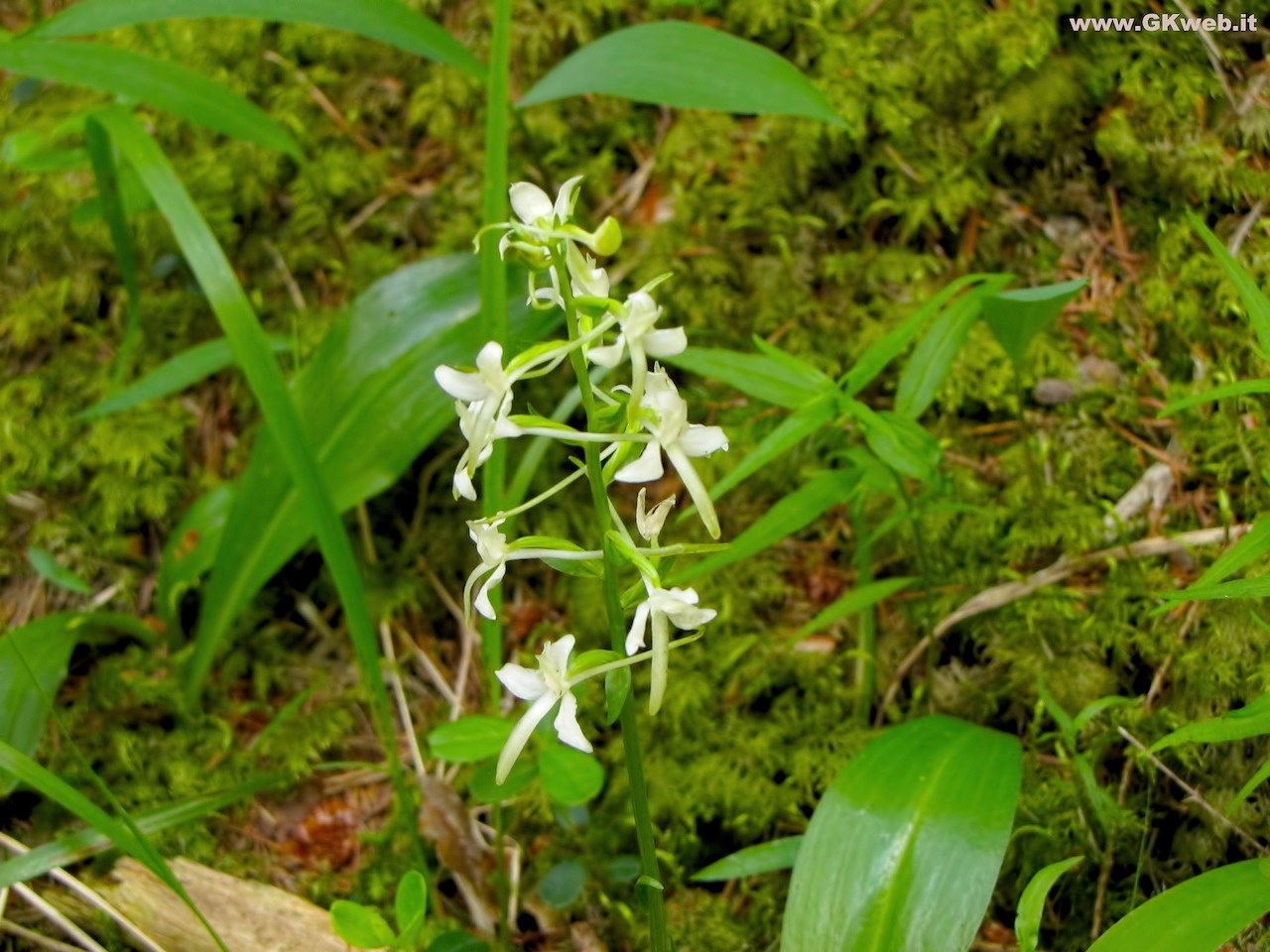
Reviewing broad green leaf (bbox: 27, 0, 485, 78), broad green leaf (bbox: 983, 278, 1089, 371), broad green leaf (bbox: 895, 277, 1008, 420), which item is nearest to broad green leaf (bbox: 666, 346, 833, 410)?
broad green leaf (bbox: 895, 277, 1008, 420)

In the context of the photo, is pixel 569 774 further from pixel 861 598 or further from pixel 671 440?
pixel 671 440

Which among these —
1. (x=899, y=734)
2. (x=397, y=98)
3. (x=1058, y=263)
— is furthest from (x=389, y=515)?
(x=1058, y=263)

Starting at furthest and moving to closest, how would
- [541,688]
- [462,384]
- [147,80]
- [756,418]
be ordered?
[756,418]
[147,80]
[541,688]
[462,384]

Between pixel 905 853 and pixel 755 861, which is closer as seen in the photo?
pixel 905 853

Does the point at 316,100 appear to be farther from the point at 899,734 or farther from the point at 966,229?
the point at 899,734

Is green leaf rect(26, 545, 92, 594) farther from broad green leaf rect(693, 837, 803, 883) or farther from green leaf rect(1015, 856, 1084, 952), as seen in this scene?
green leaf rect(1015, 856, 1084, 952)

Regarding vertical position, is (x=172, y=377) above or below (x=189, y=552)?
above

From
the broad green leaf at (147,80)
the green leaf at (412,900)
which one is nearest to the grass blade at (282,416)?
the broad green leaf at (147,80)

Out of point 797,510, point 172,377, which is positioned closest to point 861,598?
point 797,510
